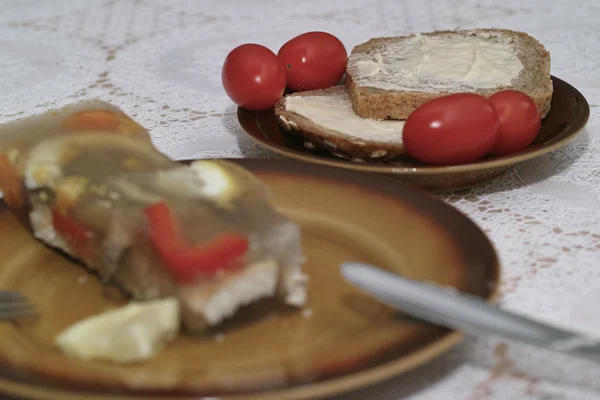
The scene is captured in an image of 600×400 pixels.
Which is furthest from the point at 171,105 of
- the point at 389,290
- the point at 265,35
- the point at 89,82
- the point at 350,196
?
the point at 389,290

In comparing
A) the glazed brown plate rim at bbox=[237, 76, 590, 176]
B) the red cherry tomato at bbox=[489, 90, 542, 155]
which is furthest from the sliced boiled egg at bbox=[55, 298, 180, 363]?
the red cherry tomato at bbox=[489, 90, 542, 155]

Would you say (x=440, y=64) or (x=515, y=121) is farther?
(x=440, y=64)

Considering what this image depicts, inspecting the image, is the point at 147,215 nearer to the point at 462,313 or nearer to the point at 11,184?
the point at 11,184

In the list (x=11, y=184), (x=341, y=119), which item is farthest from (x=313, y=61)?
(x=11, y=184)

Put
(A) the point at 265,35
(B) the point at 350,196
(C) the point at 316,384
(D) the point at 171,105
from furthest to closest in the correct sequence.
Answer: (A) the point at 265,35 < (D) the point at 171,105 < (B) the point at 350,196 < (C) the point at 316,384

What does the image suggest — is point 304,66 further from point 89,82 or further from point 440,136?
point 89,82
